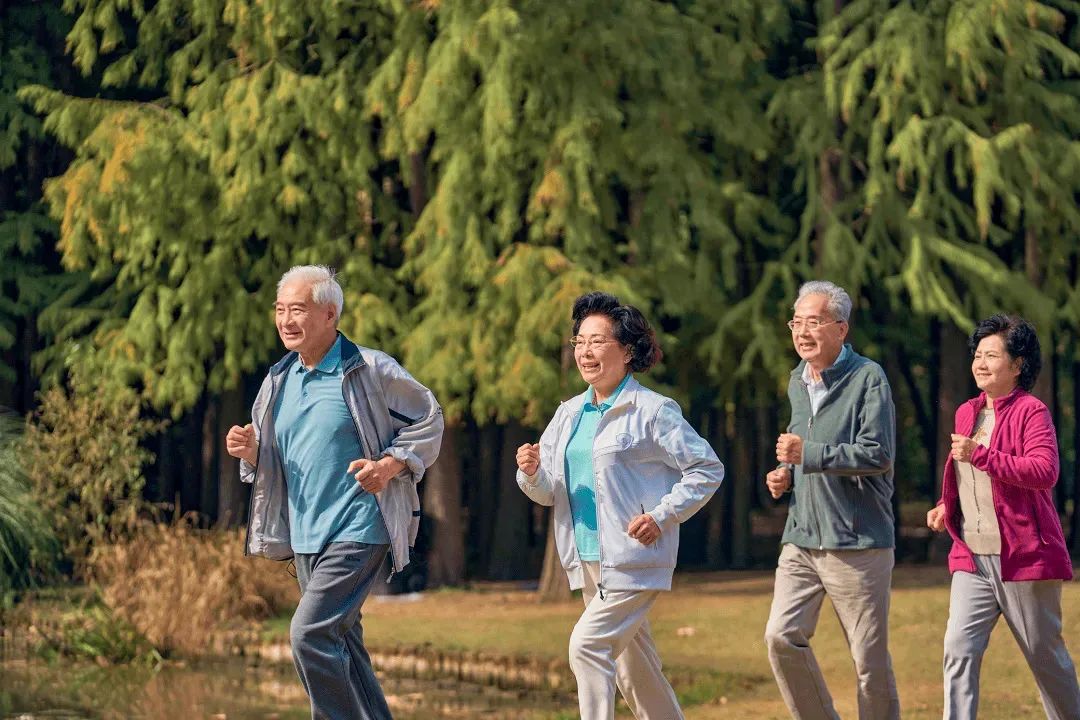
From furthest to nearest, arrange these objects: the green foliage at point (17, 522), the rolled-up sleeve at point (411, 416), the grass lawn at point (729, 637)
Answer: the green foliage at point (17, 522), the grass lawn at point (729, 637), the rolled-up sleeve at point (411, 416)

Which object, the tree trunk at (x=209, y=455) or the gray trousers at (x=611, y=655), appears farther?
the tree trunk at (x=209, y=455)

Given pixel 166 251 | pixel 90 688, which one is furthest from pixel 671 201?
pixel 90 688

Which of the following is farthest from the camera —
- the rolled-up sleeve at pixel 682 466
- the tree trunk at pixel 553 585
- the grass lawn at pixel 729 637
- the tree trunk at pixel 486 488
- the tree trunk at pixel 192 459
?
the tree trunk at pixel 192 459

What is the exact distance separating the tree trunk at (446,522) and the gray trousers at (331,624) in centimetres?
1364

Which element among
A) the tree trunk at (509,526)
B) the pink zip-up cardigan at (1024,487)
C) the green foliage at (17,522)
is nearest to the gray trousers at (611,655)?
A: the pink zip-up cardigan at (1024,487)

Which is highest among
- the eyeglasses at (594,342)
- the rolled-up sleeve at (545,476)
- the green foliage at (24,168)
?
the green foliage at (24,168)

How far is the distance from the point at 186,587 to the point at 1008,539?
28.9ft

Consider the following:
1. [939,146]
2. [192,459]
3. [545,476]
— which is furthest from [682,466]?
[192,459]

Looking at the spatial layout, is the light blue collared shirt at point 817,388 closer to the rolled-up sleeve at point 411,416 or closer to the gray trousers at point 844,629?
the gray trousers at point 844,629

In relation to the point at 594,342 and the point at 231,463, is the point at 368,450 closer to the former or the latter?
the point at 594,342

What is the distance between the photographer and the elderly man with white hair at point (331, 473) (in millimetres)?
8031

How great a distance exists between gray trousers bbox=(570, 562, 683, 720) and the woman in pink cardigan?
4.58 ft

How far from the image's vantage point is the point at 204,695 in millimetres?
13531

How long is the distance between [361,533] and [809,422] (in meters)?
2.17
